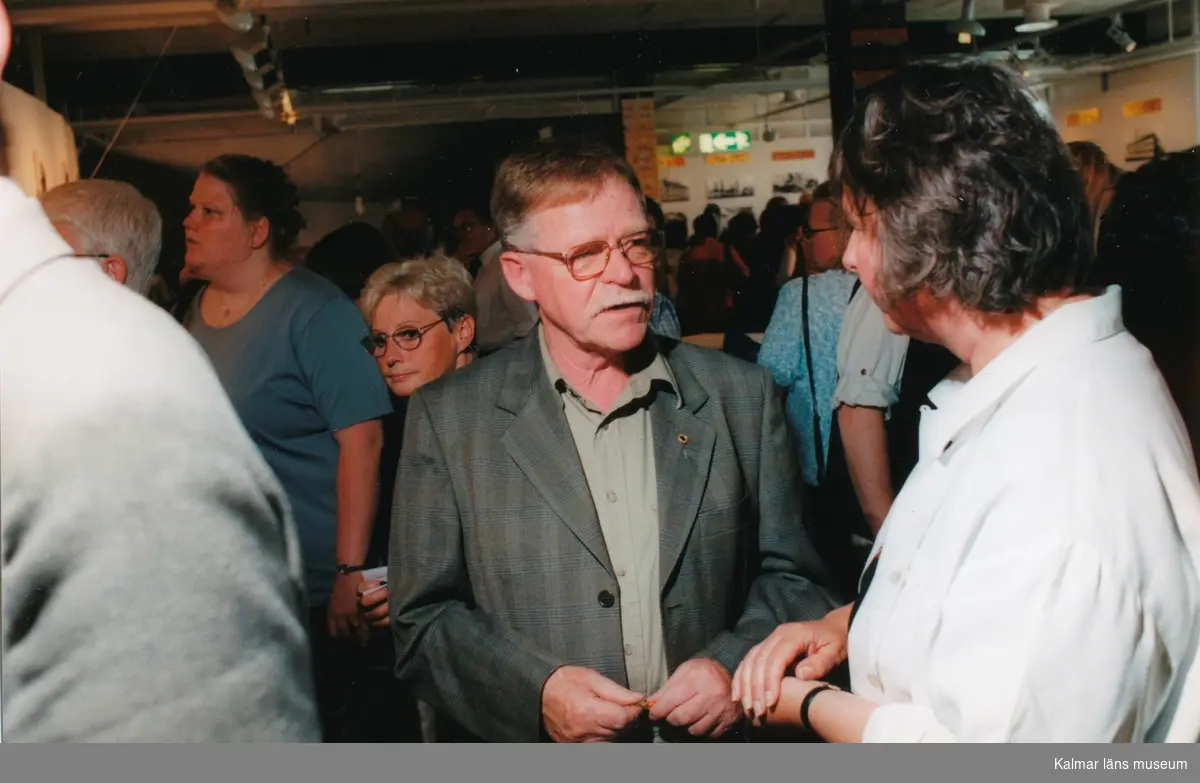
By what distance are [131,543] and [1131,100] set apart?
198 cm

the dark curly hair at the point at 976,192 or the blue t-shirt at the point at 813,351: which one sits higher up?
the dark curly hair at the point at 976,192

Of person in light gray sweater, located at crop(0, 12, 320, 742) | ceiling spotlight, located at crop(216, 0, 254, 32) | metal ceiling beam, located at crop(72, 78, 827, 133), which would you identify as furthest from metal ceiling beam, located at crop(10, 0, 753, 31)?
person in light gray sweater, located at crop(0, 12, 320, 742)

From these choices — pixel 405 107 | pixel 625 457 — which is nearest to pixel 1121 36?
pixel 625 457

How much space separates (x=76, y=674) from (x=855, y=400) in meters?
1.63

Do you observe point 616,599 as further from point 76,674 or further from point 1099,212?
point 1099,212

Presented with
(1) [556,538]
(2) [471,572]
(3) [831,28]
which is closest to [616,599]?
(1) [556,538]

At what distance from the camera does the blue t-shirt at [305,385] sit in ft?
7.11

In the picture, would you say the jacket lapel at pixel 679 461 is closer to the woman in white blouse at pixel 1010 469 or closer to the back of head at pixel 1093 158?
the woman in white blouse at pixel 1010 469

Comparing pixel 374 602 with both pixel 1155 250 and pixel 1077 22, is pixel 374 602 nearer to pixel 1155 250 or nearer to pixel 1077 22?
pixel 1155 250

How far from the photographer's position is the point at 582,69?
2.41m

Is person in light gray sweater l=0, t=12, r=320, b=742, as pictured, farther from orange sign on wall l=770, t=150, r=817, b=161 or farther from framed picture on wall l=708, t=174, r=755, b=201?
orange sign on wall l=770, t=150, r=817, b=161

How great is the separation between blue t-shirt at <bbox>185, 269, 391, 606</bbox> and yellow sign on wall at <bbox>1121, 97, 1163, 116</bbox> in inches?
64.0
